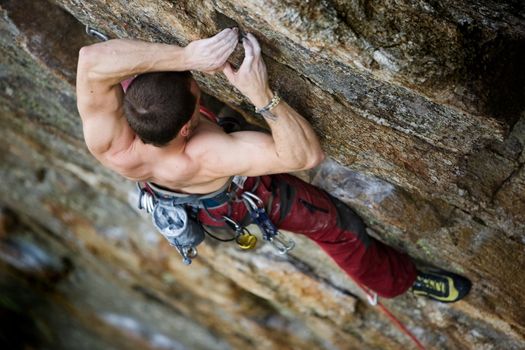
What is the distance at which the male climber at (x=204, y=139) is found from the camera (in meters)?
2.67

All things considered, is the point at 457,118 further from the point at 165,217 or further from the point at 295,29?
the point at 165,217

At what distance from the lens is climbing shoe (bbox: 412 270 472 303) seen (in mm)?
4051

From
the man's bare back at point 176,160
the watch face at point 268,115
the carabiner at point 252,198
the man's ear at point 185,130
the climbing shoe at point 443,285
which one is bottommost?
the climbing shoe at point 443,285

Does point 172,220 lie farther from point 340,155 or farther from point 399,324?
point 399,324

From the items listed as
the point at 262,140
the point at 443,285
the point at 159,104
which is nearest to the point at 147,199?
the point at 262,140

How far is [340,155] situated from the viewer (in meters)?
3.35

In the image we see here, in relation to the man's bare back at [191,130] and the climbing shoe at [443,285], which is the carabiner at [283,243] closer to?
the man's bare back at [191,130]

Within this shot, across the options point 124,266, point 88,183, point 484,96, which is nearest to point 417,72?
point 484,96

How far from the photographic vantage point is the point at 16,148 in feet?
20.5

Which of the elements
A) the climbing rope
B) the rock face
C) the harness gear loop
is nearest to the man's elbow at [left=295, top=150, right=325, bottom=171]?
the rock face

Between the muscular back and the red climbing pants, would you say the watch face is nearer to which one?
the muscular back

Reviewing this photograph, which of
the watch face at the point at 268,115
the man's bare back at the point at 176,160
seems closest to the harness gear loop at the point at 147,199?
the man's bare back at the point at 176,160

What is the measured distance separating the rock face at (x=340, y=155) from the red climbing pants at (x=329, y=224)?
11cm

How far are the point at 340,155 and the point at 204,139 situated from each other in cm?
76
